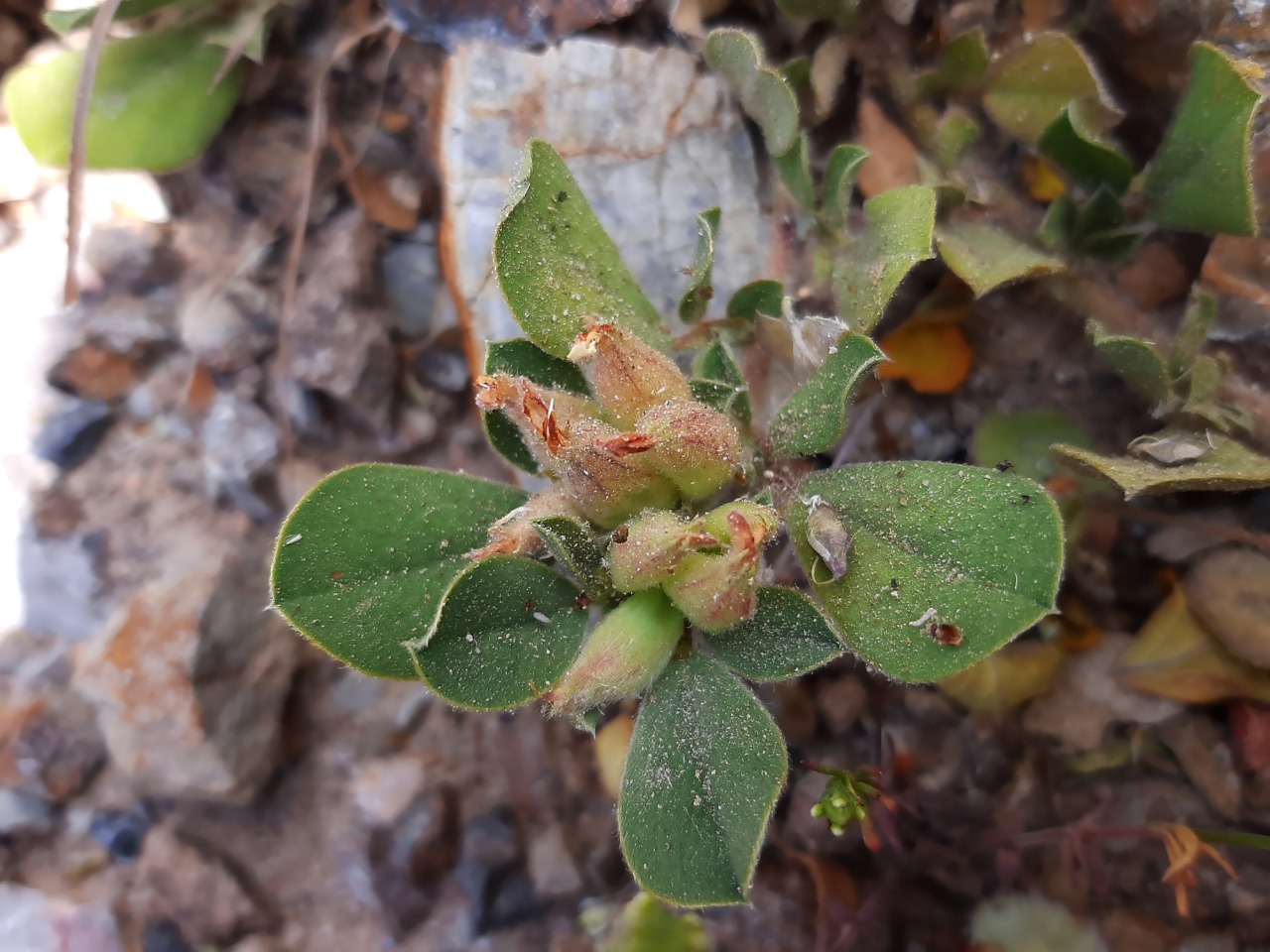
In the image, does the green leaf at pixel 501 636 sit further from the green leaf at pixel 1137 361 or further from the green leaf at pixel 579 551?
the green leaf at pixel 1137 361

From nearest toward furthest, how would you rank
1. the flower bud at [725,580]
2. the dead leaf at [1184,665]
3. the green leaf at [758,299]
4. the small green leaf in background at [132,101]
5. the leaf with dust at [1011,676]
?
the flower bud at [725,580], the green leaf at [758,299], the dead leaf at [1184,665], the leaf with dust at [1011,676], the small green leaf in background at [132,101]

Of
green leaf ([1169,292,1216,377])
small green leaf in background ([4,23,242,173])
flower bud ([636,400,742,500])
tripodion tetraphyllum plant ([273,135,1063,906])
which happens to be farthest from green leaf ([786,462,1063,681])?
small green leaf in background ([4,23,242,173])

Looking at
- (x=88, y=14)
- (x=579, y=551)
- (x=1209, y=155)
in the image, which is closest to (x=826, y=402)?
(x=579, y=551)

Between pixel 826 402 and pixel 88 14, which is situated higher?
pixel 88 14

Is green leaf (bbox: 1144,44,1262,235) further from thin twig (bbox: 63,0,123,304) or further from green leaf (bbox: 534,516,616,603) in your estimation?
thin twig (bbox: 63,0,123,304)

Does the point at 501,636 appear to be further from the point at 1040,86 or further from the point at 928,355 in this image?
the point at 1040,86

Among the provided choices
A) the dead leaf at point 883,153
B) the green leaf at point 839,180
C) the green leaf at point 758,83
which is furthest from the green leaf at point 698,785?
the dead leaf at point 883,153

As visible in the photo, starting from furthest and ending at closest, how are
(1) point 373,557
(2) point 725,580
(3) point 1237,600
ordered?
(3) point 1237,600
(1) point 373,557
(2) point 725,580

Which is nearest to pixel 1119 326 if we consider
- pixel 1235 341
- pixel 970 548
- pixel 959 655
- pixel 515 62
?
pixel 1235 341
